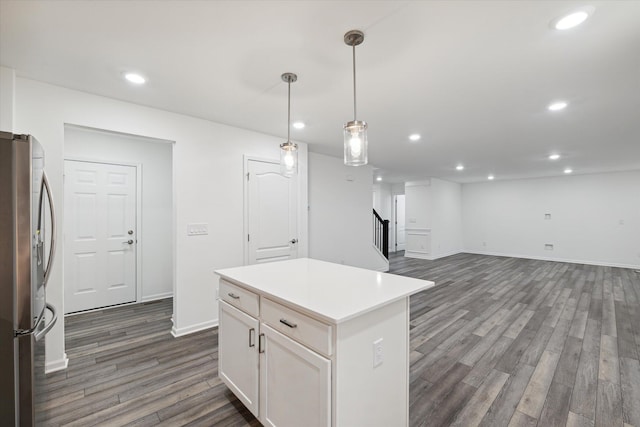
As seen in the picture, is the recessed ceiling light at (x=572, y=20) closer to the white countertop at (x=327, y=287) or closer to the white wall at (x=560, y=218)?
the white countertop at (x=327, y=287)

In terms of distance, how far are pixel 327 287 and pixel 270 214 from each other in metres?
2.38

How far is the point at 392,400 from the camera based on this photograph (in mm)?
1536

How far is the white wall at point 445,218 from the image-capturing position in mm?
8258

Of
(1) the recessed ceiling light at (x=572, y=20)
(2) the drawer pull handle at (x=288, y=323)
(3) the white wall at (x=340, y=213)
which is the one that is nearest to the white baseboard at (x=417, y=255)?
(3) the white wall at (x=340, y=213)

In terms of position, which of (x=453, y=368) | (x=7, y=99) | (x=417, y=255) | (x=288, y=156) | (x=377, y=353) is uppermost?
(x=7, y=99)

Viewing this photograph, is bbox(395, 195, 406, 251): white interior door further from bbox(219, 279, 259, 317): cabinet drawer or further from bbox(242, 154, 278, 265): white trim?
bbox(219, 279, 259, 317): cabinet drawer

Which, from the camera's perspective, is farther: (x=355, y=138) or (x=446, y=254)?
(x=446, y=254)

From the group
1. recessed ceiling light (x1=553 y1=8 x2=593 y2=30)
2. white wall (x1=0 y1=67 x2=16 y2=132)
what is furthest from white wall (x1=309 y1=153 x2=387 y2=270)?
recessed ceiling light (x1=553 y1=8 x2=593 y2=30)

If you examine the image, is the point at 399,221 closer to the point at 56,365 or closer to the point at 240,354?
the point at 240,354

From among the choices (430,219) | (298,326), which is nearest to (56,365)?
(298,326)

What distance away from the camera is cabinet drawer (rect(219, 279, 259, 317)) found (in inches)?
68.6

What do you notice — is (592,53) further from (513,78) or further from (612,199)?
(612,199)

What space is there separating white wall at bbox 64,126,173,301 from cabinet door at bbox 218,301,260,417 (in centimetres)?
291

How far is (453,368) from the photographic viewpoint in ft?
8.13
